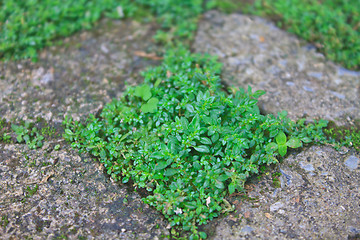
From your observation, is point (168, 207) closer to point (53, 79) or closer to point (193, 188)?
point (193, 188)

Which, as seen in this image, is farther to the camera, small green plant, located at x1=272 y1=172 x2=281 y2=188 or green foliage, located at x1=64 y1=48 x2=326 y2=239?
small green plant, located at x1=272 y1=172 x2=281 y2=188

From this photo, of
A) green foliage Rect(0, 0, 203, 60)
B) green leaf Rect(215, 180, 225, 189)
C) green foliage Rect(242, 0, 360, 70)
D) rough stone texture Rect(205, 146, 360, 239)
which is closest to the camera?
rough stone texture Rect(205, 146, 360, 239)

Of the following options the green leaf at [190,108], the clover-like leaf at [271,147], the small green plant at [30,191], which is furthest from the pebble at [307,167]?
the small green plant at [30,191]

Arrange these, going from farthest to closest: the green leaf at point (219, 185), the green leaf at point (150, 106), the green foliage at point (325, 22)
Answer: the green foliage at point (325, 22)
the green leaf at point (150, 106)
the green leaf at point (219, 185)

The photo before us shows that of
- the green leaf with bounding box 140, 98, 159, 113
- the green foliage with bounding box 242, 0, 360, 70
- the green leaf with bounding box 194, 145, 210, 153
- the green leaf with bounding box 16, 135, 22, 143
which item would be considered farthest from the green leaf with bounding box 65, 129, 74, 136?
the green foliage with bounding box 242, 0, 360, 70

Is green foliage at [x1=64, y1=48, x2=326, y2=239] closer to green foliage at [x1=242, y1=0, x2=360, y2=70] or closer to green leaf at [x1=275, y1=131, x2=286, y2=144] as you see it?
green leaf at [x1=275, y1=131, x2=286, y2=144]

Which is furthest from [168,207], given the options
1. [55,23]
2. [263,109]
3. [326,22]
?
[326,22]

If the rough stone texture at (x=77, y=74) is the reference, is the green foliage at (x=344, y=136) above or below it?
below

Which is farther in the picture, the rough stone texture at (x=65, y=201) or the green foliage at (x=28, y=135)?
the green foliage at (x=28, y=135)

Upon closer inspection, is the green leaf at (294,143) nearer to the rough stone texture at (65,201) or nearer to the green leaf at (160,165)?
the green leaf at (160,165)
